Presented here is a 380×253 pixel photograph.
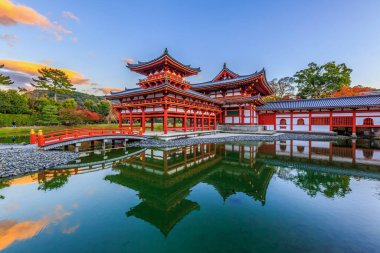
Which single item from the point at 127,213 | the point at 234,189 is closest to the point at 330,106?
the point at 234,189

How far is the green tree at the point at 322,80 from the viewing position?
40.3 metres

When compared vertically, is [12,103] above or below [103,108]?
below

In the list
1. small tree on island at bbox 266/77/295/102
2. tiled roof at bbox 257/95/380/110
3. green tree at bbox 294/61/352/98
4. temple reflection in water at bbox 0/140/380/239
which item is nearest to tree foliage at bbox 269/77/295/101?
small tree on island at bbox 266/77/295/102

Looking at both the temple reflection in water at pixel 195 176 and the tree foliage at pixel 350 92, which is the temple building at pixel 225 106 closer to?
the temple reflection in water at pixel 195 176

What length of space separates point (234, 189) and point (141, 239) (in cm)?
416

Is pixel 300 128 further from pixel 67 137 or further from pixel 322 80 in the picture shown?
pixel 67 137

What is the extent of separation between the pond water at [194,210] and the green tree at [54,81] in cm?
5182

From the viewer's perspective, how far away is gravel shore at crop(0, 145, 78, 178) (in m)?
8.27

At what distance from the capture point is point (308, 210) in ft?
16.7

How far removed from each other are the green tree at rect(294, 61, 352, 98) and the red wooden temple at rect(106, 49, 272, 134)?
70.2 ft

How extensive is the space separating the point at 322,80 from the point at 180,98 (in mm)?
40049

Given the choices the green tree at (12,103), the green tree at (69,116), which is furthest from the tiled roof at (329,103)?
the green tree at (12,103)

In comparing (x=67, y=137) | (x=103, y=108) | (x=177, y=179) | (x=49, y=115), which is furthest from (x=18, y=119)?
(x=177, y=179)

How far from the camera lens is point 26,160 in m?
9.48
